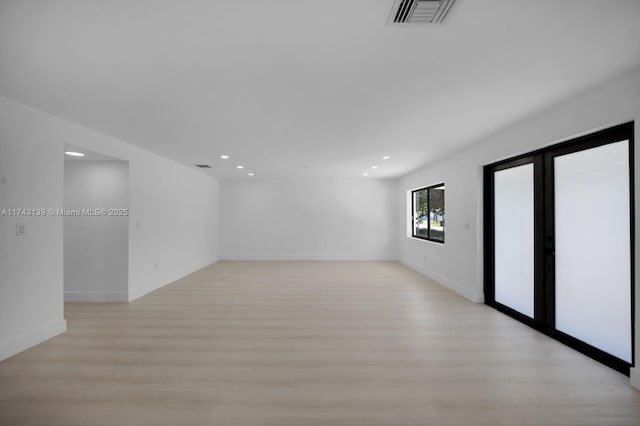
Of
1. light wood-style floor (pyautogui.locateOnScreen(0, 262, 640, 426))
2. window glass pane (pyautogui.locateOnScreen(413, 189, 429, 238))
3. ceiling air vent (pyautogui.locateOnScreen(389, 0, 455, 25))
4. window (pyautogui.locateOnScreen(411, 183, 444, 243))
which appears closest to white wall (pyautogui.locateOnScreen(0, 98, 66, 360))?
light wood-style floor (pyautogui.locateOnScreen(0, 262, 640, 426))

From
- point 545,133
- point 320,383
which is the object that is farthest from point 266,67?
point 545,133

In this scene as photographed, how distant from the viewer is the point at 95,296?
15.3 feet

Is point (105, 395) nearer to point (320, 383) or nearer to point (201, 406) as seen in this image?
point (201, 406)

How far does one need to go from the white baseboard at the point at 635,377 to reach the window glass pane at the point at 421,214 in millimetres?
4866

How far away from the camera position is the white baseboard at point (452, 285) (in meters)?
4.63

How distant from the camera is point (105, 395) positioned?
2.24 metres

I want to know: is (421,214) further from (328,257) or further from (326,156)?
(326,156)

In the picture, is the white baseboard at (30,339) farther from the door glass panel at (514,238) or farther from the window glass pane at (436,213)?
the window glass pane at (436,213)

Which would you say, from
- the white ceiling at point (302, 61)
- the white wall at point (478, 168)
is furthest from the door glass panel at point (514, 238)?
the white ceiling at point (302, 61)

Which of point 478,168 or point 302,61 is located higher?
point 302,61

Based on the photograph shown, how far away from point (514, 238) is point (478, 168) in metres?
1.24

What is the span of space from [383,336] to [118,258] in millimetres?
4256

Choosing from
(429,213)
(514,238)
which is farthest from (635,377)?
(429,213)

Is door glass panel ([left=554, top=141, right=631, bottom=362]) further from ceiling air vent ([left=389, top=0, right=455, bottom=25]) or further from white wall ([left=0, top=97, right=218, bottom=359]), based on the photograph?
white wall ([left=0, top=97, right=218, bottom=359])
